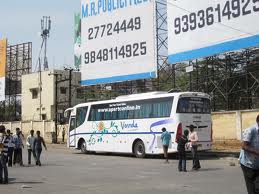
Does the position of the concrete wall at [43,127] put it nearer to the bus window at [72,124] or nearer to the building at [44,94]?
the building at [44,94]

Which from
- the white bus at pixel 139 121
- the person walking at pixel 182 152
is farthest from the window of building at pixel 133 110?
the person walking at pixel 182 152

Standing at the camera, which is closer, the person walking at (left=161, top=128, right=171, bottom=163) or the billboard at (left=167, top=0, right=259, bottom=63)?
the person walking at (left=161, top=128, right=171, bottom=163)

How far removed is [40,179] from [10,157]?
5.99 m

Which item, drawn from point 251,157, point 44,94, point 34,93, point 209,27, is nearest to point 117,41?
point 209,27

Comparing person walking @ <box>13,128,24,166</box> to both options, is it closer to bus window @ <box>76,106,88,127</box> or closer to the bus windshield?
the bus windshield

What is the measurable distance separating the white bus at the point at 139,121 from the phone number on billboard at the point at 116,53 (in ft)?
12.7

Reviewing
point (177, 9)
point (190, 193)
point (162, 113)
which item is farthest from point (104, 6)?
point (190, 193)

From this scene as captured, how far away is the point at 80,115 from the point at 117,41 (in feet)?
17.6

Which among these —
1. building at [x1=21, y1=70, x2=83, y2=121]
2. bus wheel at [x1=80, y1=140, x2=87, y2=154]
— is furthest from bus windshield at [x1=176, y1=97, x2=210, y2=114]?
building at [x1=21, y1=70, x2=83, y2=121]

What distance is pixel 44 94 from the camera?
63.7m

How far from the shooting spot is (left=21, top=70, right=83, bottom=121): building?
6241 cm

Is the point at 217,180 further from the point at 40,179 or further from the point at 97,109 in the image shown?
the point at 97,109

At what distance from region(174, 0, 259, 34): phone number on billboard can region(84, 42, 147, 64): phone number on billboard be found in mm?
3406

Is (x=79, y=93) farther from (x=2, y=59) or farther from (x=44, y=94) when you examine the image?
(x=2, y=59)
